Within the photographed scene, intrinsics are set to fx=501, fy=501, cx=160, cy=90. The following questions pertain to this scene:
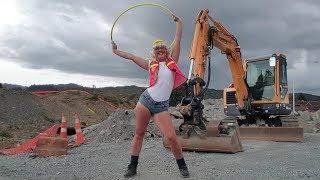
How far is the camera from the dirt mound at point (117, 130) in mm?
15508

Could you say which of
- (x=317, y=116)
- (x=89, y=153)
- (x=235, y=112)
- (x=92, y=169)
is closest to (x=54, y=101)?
(x=317, y=116)

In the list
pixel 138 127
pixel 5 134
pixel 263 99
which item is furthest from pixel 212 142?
pixel 5 134

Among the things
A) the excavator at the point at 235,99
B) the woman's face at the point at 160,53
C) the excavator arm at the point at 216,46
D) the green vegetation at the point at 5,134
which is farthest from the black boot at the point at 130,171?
the green vegetation at the point at 5,134

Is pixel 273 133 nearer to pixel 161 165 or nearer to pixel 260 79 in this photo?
pixel 260 79

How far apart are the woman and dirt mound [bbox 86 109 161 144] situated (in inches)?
301

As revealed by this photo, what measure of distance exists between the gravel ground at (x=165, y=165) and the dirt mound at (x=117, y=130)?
3.25 meters

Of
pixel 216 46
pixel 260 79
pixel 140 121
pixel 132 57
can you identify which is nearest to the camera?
pixel 140 121

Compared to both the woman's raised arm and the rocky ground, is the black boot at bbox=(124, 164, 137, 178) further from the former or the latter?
the woman's raised arm

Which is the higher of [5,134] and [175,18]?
[175,18]

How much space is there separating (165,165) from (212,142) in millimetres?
2462

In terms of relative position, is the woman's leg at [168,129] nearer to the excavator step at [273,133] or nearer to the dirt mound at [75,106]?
the excavator step at [273,133]

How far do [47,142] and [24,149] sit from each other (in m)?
2.62

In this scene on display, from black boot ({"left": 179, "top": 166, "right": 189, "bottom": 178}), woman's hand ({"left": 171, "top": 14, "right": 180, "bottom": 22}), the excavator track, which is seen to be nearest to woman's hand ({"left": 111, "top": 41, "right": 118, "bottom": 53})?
woman's hand ({"left": 171, "top": 14, "right": 180, "bottom": 22})

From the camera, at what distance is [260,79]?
18.2 metres
